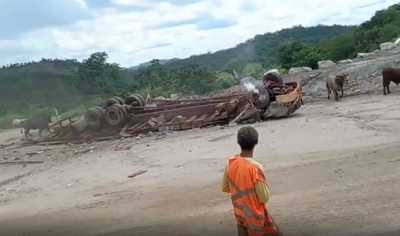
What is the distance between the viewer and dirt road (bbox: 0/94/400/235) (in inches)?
287

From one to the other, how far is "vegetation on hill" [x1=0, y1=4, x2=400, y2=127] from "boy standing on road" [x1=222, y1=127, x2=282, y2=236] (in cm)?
1212

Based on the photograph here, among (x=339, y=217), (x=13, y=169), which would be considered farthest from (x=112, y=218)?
(x=13, y=169)

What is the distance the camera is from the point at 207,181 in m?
10.4

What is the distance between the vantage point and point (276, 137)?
1377 centimetres

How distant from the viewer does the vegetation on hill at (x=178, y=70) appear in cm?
1870

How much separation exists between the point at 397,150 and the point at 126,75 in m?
18.7

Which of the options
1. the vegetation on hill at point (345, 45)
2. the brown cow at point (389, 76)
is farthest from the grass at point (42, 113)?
the vegetation on hill at point (345, 45)

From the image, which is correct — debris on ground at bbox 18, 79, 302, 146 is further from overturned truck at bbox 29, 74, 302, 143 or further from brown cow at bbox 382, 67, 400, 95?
brown cow at bbox 382, 67, 400, 95

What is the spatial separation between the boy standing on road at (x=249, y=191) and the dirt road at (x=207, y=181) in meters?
2.07

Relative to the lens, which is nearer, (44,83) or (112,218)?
(112,218)

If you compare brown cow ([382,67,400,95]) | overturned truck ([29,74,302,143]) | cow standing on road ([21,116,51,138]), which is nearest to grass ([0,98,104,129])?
cow standing on road ([21,116,51,138])

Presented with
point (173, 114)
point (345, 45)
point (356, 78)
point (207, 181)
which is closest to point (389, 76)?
point (356, 78)

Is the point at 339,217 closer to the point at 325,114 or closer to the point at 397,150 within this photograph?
the point at 397,150

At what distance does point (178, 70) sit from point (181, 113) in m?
11.5
